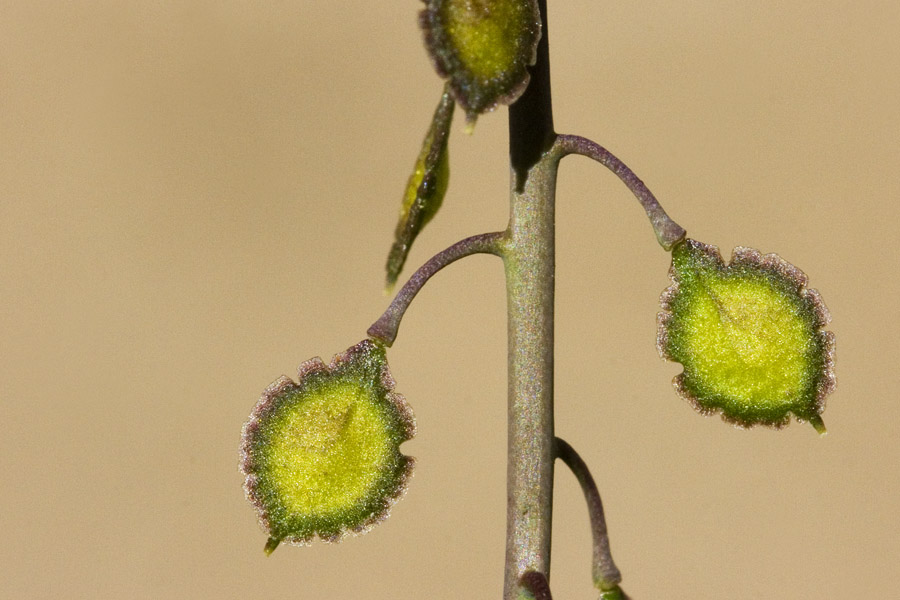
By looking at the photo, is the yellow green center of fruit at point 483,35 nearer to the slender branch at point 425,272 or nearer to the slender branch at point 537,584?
the slender branch at point 425,272

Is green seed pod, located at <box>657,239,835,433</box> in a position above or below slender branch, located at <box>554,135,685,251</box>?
below

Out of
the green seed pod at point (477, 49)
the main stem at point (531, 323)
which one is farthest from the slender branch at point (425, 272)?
the green seed pod at point (477, 49)

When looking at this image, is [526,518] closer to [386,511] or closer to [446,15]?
[386,511]

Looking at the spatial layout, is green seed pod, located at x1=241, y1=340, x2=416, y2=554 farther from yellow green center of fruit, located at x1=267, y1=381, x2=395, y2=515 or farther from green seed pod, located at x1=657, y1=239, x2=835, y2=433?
green seed pod, located at x1=657, y1=239, x2=835, y2=433

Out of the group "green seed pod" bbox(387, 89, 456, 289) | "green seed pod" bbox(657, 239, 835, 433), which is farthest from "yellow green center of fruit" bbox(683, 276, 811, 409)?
"green seed pod" bbox(387, 89, 456, 289)

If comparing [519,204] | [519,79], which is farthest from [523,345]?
[519,79]

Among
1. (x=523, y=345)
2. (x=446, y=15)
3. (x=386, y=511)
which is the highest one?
(x=446, y=15)
